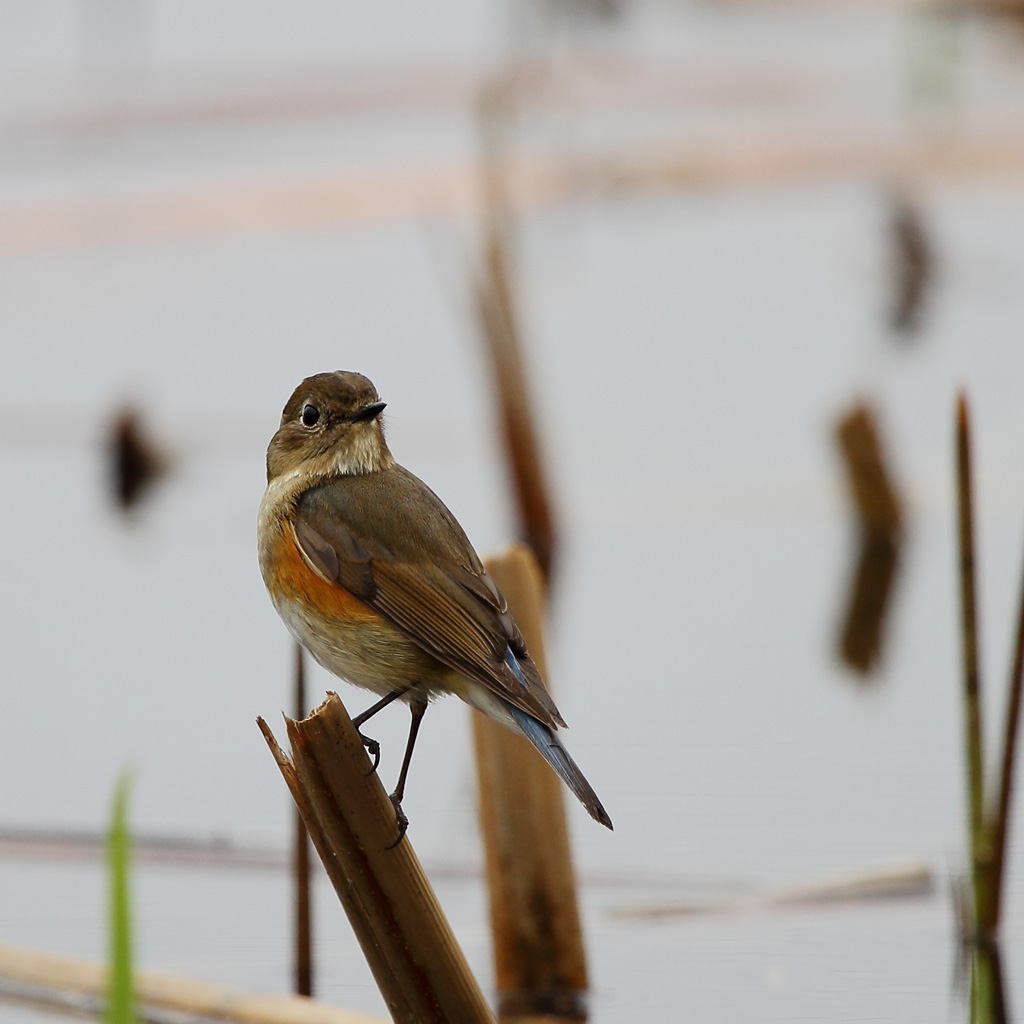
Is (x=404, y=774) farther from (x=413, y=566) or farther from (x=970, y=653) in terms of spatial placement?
(x=970, y=653)

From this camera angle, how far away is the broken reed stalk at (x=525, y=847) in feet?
14.1

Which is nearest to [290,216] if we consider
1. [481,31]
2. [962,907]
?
[481,31]

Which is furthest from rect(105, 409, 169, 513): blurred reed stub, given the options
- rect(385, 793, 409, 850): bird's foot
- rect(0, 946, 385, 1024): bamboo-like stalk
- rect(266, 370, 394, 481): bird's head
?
rect(385, 793, 409, 850): bird's foot

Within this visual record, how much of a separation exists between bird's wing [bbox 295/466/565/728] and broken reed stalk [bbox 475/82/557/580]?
4.42 meters

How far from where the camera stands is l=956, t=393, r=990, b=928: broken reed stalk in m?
3.97

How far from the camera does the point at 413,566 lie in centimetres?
371

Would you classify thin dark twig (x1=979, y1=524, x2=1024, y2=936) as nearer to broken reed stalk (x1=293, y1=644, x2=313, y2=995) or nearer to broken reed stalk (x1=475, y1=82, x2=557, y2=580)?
broken reed stalk (x1=293, y1=644, x2=313, y2=995)

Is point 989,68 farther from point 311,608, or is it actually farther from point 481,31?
point 311,608

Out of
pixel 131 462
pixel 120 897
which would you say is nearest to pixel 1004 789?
pixel 120 897

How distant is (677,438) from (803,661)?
93.0 inches

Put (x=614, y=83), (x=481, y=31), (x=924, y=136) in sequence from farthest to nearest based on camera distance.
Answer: (x=481, y=31) → (x=614, y=83) → (x=924, y=136)

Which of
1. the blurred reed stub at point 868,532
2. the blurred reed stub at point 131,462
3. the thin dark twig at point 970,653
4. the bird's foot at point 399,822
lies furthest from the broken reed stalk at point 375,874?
the blurred reed stub at point 131,462

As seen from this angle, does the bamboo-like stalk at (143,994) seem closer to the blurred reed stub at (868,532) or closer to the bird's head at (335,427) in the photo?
the bird's head at (335,427)

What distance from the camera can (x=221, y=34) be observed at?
1720cm
